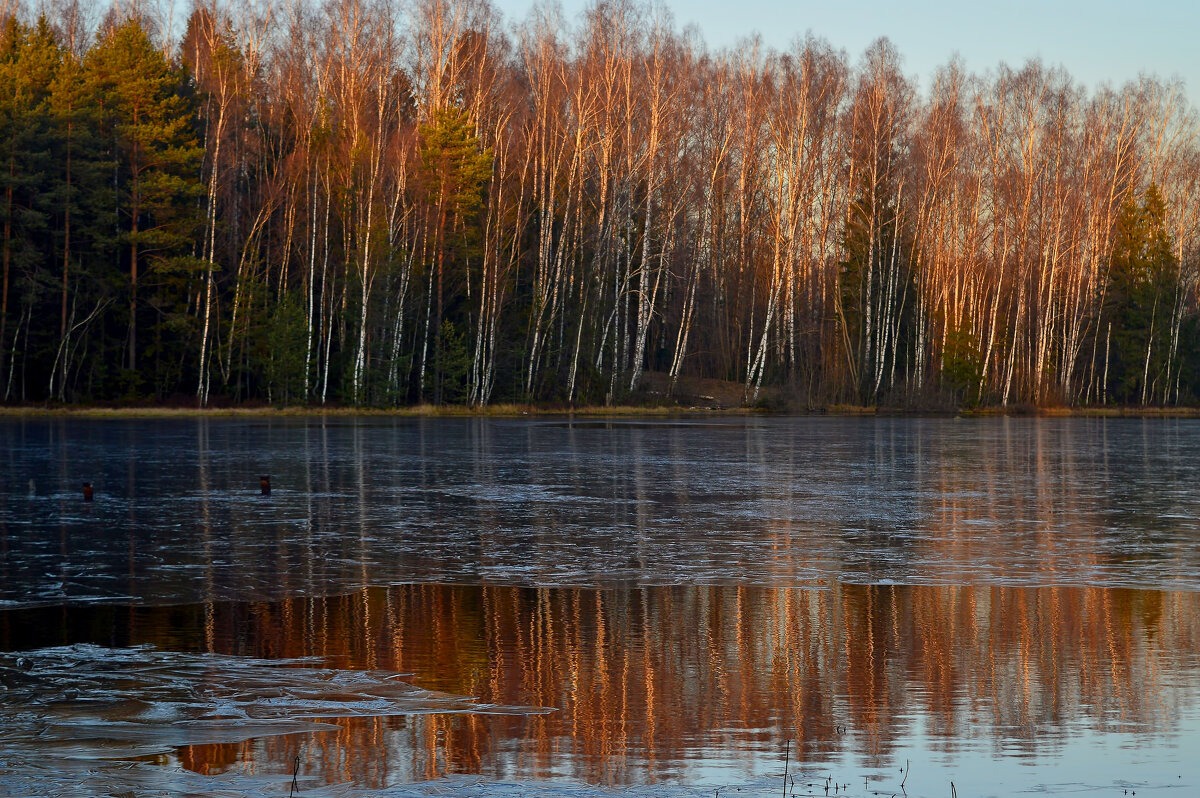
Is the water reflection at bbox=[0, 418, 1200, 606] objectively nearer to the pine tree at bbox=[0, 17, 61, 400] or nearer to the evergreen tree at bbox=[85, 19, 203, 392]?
the pine tree at bbox=[0, 17, 61, 400]

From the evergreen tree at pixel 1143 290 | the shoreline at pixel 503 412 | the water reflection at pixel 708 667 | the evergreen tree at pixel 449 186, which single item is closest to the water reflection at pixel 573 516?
the water reflection at pixel 708 667

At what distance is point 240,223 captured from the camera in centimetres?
5856

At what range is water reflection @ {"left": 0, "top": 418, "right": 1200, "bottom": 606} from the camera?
468 inches

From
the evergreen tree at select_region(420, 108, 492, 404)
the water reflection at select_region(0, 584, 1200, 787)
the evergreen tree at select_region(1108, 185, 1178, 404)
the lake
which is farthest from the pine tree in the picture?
the evergreen tree at select_region(1108, 185, 1178, 404)

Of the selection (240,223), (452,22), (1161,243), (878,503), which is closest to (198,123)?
(240,223)

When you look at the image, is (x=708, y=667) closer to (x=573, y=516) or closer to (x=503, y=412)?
(x=573, y=516)

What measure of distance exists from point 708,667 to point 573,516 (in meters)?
8.80

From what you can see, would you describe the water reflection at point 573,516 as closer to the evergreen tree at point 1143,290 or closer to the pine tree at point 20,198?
the pine tree at point 20,198

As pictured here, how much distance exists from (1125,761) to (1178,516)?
11.8m

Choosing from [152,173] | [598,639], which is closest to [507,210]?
[152,173]

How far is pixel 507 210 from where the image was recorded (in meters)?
57.1

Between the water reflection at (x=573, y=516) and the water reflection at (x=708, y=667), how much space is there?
97 centimetres

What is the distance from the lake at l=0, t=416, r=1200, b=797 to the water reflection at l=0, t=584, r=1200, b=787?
0.03 meters

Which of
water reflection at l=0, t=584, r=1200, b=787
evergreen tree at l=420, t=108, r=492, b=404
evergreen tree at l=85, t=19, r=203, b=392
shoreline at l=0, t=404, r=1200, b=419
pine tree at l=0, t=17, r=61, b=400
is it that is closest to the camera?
water reflection at l=0, t=584, r=1200, b=787
